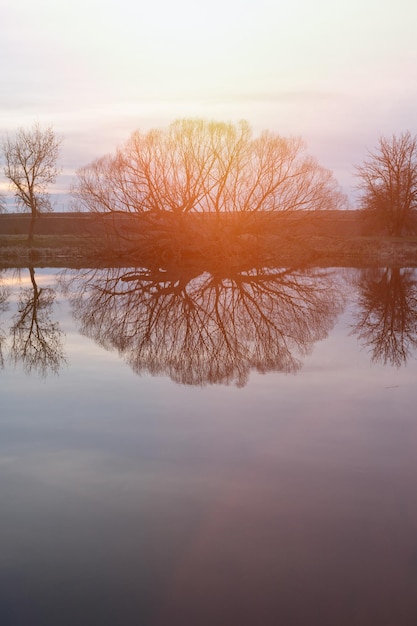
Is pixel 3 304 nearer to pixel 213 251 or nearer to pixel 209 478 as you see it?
pixel 209 478

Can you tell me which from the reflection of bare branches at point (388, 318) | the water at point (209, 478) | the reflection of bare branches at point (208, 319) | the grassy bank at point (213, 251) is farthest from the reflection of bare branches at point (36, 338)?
the grassy bank at point (213, 251)

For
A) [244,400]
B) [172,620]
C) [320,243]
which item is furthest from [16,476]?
[320,243]

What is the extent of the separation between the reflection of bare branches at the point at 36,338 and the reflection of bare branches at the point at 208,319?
2.82ft

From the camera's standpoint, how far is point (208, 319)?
51.6 ft

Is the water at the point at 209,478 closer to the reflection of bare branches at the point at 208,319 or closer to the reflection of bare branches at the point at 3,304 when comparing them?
the reflection of bare branches at the point at 208,319

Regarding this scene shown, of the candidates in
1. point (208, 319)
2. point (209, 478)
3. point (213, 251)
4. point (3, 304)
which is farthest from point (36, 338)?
point (213, 251)

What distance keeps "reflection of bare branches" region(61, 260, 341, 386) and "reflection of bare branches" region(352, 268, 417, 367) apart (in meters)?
0.91

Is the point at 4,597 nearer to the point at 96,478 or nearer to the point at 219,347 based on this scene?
the point at 96,478

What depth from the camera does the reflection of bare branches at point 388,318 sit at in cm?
1238

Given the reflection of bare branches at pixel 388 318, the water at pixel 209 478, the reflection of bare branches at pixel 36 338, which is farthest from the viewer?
the reflection of bare branches at pixel 388 318

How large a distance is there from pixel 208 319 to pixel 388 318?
14.0 ft

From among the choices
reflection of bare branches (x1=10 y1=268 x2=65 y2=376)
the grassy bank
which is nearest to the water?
reflection of bare branches (x1=10 y1=268 x2=65 y2=376)

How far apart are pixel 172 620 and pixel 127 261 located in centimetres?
3066

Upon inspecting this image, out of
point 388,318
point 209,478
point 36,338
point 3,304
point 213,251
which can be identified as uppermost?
point 213,251
